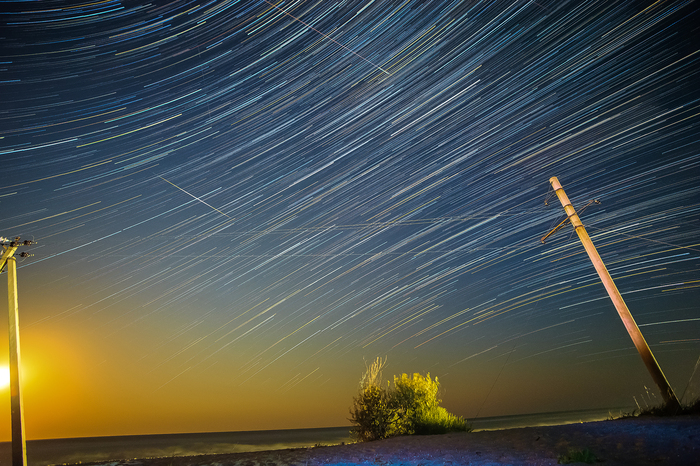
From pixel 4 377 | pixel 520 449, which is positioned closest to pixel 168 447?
pixel 4 377

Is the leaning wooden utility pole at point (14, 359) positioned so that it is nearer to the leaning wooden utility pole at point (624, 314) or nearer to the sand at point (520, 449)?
the sand at point (520, 449)

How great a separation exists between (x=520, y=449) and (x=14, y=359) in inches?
533

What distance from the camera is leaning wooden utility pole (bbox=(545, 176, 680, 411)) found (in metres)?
7.92

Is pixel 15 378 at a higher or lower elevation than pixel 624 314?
higher

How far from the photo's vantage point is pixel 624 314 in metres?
8.55

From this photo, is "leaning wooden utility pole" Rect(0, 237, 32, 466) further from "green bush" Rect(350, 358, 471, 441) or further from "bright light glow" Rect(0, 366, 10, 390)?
"green bush" Rect(350, 358, 471, 441)

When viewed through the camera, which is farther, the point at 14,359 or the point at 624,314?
the point at 14,359

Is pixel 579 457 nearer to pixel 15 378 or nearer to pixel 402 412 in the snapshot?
pixel 402 412

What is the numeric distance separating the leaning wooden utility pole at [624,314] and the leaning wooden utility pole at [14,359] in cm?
1575

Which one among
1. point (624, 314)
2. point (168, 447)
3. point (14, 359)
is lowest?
point (168, 447)

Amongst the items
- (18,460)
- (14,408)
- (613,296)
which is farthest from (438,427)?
A: (14,408)

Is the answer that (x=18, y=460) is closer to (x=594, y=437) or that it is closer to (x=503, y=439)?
(x=503, y=439)

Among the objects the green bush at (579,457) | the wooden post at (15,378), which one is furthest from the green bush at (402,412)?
the wooden post at (15,378)

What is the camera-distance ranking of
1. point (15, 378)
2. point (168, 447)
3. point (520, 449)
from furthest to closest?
point (168, 447), point (15, 378), point (520, 449)
